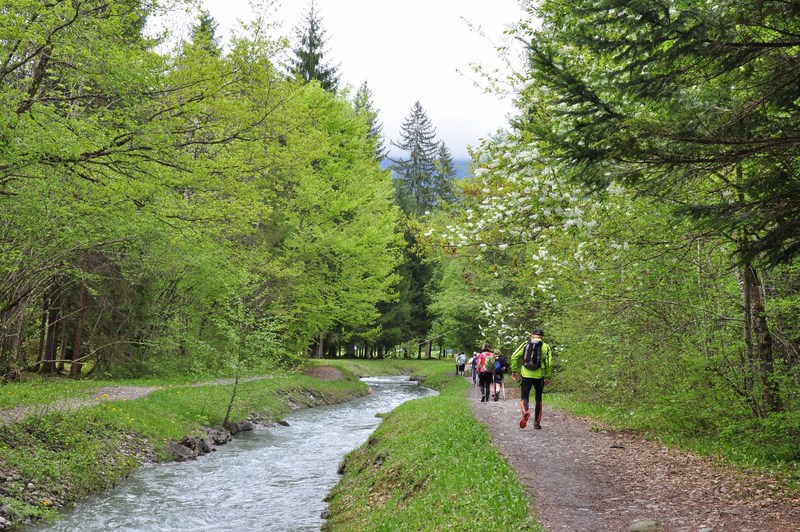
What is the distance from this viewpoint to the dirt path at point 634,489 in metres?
6.18

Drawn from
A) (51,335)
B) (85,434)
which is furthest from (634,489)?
(51,335)

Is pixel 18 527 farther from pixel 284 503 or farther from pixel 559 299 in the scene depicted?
pixel 559 299

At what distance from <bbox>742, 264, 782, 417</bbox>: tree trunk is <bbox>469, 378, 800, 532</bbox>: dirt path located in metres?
1.35

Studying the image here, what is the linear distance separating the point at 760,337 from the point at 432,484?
5309 millimetres

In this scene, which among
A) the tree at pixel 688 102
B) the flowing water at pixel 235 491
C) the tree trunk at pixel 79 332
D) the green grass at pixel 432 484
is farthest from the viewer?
the tree trunk at pixel 79 332

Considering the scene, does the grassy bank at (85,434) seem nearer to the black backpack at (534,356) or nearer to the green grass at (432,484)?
the green grass at (432,484)

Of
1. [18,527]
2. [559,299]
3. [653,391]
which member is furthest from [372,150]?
[18,527]

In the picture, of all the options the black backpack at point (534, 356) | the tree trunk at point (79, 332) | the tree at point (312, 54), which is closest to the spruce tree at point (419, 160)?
the tree at point (312, 54)

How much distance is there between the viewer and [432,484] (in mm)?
8430

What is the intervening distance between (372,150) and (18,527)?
109ft

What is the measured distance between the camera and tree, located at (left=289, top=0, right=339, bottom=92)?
39688mm

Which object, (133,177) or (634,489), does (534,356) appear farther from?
(133,177)

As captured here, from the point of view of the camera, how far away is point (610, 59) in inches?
233

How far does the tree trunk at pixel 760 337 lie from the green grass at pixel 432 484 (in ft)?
13.2
